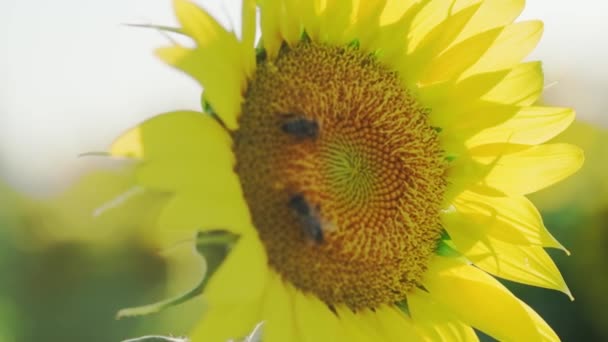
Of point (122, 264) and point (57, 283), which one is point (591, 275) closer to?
point (122, 264)

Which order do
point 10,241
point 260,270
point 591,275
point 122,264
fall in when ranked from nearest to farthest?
point 260,270, point 591,275, point 122,264, point 10,241

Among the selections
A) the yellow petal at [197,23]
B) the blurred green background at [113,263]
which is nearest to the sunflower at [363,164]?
the yellow petal at [197,23]

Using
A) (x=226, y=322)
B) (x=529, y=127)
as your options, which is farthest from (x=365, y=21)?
(x=226, y=322)

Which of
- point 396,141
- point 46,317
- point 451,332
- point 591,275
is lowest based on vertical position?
point 46,317

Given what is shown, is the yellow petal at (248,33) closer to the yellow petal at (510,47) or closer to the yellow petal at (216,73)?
the yellow petal at (216,73)

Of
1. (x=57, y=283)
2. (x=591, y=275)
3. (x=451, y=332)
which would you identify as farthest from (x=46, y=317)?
(x=451, y=332)

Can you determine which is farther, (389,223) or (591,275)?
(591,275)

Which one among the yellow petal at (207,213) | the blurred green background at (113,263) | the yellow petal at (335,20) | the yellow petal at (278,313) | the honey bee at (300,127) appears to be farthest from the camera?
the blurred green background at (113,263)
